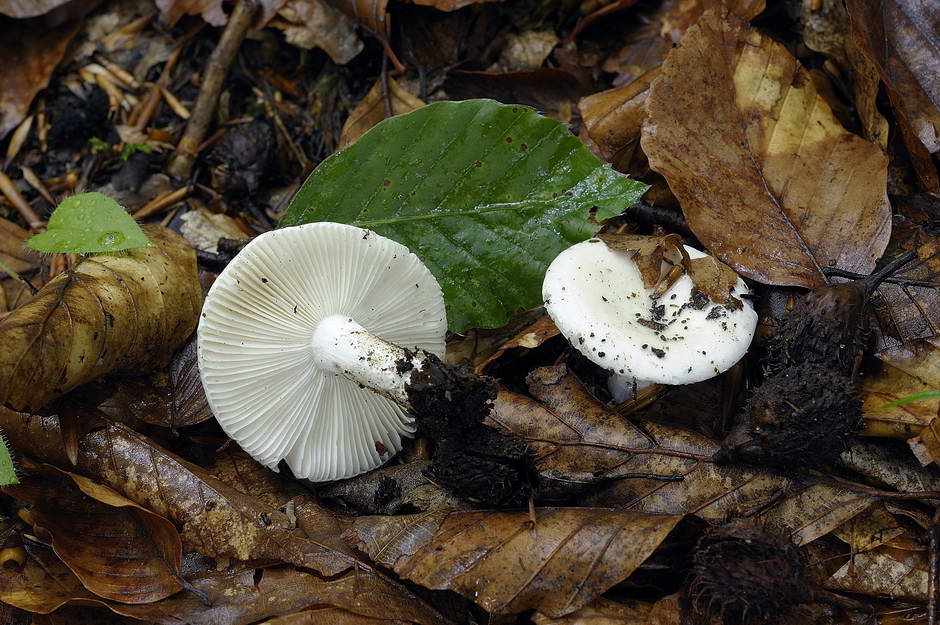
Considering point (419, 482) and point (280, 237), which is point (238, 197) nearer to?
point (280, 237)

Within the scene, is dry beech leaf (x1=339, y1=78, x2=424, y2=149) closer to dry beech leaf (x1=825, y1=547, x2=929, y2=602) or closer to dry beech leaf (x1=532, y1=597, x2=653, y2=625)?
dry beech leaf (x1=532, y1=597, x2=653, y2=625)

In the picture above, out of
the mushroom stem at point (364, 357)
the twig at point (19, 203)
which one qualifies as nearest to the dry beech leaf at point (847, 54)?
the mushroom stem at point (364, 357)

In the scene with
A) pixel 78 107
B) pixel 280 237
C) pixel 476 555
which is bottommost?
pixel 476 555

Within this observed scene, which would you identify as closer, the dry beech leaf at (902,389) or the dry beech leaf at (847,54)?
the dry beech leaf at (902,389)

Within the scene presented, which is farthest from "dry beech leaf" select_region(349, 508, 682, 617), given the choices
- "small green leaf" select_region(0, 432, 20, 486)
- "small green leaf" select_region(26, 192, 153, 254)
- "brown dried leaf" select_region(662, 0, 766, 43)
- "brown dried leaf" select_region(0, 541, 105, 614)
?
"brown dried leaf" select_region(662, 0, 766, 43)

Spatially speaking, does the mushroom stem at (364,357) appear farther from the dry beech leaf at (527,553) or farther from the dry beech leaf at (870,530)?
the dry beech leaf at (870,530)

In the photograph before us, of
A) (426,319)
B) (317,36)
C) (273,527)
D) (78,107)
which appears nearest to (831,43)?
(426,319)
